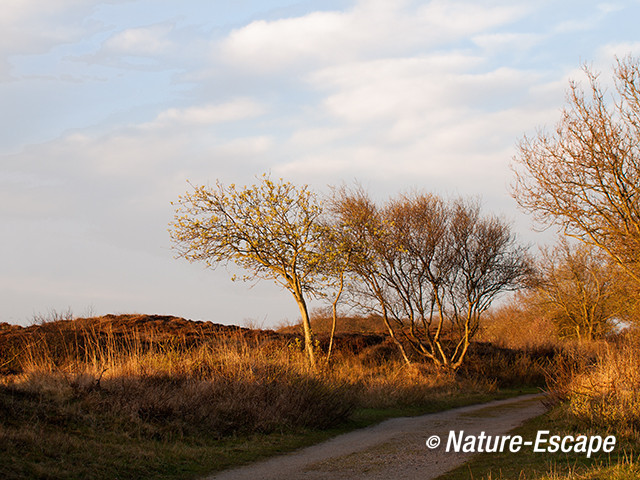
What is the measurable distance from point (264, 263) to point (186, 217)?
326 centimetres

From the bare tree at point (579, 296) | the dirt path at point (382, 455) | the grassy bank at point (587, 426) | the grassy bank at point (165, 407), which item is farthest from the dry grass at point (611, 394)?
the bare tree at point (579, 296)

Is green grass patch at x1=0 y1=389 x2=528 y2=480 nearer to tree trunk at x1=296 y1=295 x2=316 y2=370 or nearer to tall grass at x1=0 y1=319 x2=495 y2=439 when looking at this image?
tall grass at x1=0 y1=319 x2=495 y2=439

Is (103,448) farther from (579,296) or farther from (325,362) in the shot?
(579,296)

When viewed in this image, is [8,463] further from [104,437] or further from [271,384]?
[271,384]

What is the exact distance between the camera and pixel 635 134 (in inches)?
765

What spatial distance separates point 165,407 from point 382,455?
13.9ft

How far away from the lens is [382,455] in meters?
10.6

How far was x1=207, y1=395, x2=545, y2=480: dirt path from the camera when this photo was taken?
907cm

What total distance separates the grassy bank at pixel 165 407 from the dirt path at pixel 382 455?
606 millimetres

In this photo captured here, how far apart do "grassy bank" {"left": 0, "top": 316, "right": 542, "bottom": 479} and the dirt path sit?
1.99 ft

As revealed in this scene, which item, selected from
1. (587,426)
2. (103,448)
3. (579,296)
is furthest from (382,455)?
(579,296)

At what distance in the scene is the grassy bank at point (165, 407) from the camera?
8.84 metres

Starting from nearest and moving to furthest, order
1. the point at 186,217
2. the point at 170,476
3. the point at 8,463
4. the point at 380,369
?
the point at 8,463, the point at 170,476, the point at 186,217, the point at 380,369

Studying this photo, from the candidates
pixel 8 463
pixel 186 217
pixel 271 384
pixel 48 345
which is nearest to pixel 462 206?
pixel 186 217
